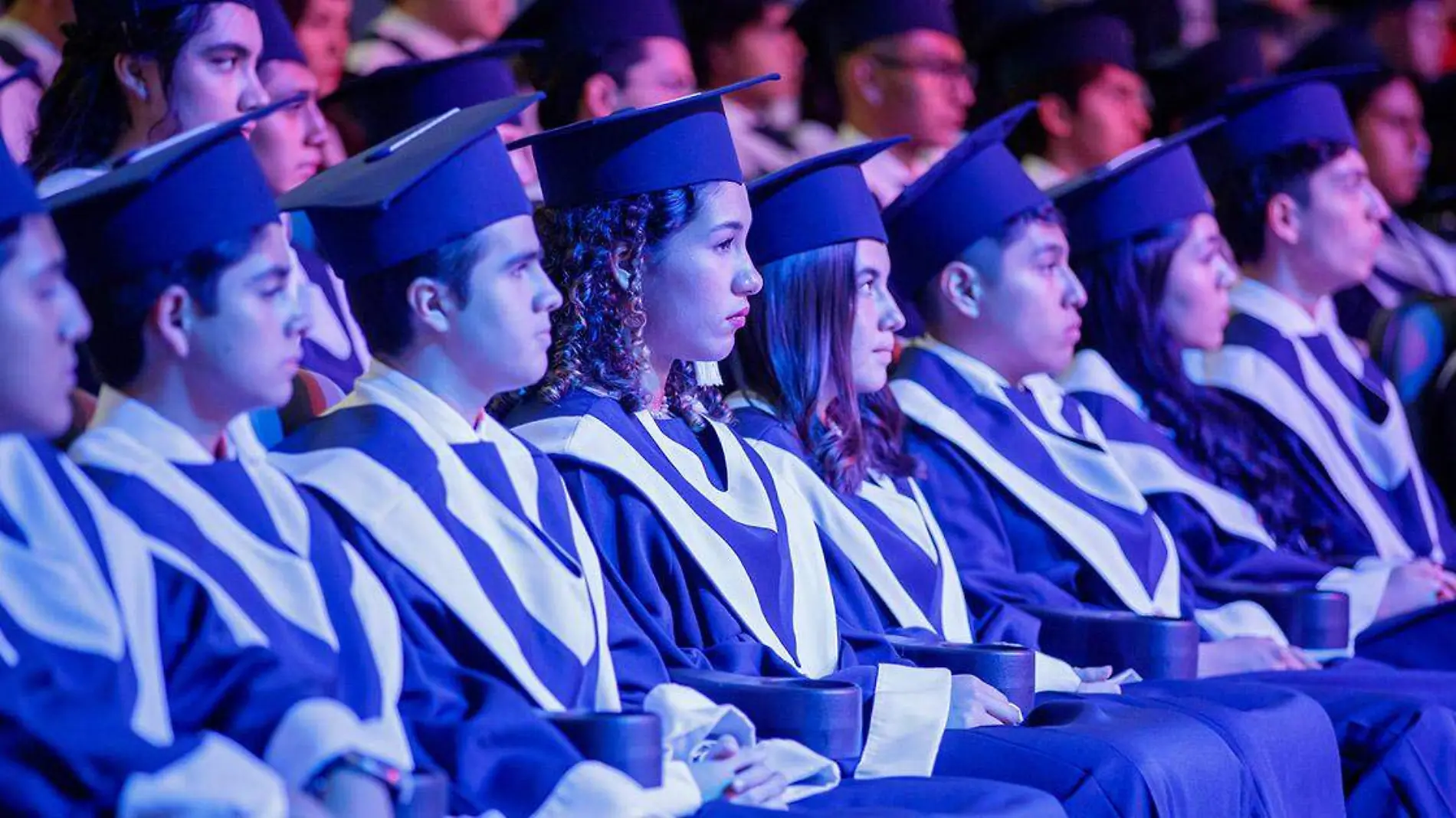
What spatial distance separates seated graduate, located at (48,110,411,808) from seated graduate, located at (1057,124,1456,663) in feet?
7.69

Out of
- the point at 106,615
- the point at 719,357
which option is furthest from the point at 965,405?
→ the point at 106,615

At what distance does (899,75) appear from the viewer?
552cm

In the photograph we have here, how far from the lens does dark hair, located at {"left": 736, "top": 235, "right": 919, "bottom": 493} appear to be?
3553mm

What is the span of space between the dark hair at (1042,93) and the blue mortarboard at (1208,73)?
0.55 m

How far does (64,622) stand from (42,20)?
2.34m

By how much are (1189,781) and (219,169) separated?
1683mm

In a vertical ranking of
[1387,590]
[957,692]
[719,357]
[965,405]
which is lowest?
[1387,590]

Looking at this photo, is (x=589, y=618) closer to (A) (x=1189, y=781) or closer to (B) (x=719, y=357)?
(B) (x=719, y=357)

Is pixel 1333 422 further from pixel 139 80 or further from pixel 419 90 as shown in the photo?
pixel 139 80

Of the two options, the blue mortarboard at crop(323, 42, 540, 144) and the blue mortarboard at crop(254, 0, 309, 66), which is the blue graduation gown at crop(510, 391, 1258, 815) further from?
the blue mortarboard at crop(254, 0, 309, 66)

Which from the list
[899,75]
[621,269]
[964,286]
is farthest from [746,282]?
[899,75]

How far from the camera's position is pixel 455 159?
2705 millimetres

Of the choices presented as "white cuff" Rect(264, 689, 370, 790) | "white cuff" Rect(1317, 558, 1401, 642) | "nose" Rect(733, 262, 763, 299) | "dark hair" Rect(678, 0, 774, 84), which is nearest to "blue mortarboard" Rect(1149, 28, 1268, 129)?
"dark hair" Rect(678, 0, 774, 84)

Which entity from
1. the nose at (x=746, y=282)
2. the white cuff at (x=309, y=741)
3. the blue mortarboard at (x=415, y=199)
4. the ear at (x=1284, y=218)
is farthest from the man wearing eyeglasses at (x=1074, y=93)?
the white cuff at (x=309, y=741)
